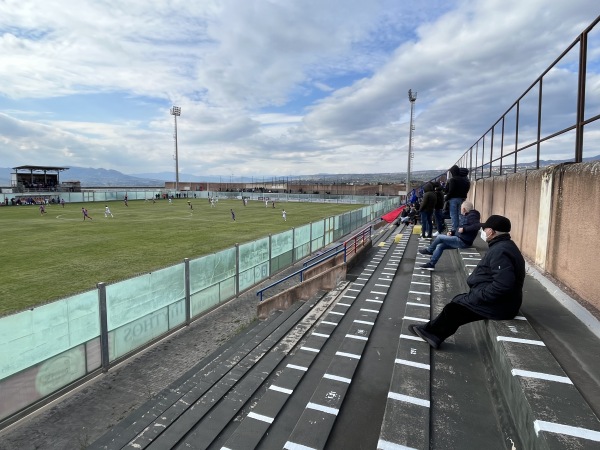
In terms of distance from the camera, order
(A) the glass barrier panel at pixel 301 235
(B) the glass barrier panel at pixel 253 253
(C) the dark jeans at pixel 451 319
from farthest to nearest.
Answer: (A) the glass barrier panel at pixel 301 235, (B) the glass barrier panel at pixel 253 253, (C) the dark jeans at pixel 451 319

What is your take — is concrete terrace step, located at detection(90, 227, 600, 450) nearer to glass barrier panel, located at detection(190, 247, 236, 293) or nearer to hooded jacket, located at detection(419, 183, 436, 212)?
glass barrier panel, located at detection(190, 247, 236, 293)

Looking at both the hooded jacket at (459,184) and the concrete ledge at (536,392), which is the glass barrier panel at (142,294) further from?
the hooded jacket at (459,184)

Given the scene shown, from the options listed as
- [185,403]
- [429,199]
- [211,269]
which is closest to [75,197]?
[211,269]

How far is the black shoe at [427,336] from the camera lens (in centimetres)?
482

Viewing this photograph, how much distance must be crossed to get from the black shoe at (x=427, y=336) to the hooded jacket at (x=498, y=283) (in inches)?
29.2

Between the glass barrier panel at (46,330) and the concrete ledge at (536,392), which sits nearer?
the concrete ledge at (536,392)

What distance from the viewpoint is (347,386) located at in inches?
178

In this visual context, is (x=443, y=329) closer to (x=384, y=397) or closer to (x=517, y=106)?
(x=384, y=397)

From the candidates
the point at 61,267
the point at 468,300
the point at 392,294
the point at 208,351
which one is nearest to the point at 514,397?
the point at 468,300

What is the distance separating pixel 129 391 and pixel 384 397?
5.15 meters

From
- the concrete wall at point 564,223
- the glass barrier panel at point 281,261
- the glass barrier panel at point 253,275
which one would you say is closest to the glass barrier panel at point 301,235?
the glass barrier panel at point 281,261

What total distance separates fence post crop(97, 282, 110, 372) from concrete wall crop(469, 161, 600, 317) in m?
8.05

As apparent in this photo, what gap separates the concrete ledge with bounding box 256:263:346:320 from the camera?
1057 centimetres

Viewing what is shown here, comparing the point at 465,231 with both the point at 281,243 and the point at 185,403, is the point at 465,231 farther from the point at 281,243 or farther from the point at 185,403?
the point at 281,243
